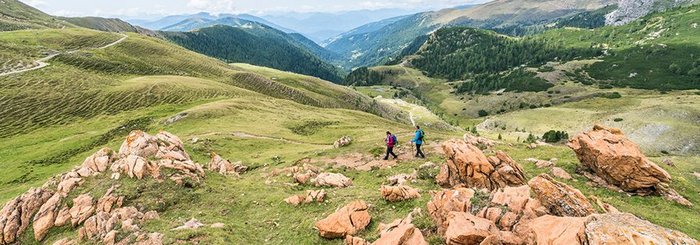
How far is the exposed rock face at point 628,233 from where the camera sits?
1306 cm

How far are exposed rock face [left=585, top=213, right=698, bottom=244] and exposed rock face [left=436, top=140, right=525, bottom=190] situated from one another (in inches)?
545

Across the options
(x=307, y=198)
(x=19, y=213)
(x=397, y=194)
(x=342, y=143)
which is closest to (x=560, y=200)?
(x=397, y=194)

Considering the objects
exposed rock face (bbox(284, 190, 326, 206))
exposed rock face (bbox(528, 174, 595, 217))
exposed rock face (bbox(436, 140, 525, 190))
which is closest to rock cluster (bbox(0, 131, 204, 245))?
exposed rock face (bbox(284, 190, 326, 206))

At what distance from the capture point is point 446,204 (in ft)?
68.8

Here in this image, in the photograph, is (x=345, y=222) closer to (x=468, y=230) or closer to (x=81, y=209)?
(x=468, y=230)

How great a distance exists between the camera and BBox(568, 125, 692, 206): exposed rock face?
29.8m

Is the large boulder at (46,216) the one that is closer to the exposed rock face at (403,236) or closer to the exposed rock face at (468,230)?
the exposed rock face at (403,236)

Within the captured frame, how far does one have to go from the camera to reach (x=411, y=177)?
34.1m

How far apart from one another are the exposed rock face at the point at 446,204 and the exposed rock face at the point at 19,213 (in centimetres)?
2901

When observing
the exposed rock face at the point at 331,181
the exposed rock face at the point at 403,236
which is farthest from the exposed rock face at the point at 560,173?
the exposed rock face at the point at 403,236

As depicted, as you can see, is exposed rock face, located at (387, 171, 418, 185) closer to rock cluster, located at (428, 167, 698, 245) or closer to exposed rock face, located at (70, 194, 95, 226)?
rock cluster, located at (428, 167, 698, 245)

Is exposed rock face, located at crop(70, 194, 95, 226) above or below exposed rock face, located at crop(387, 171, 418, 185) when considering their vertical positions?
above

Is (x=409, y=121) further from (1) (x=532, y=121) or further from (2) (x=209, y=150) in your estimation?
(2) (x=209, y=150)

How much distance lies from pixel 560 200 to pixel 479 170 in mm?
8903
